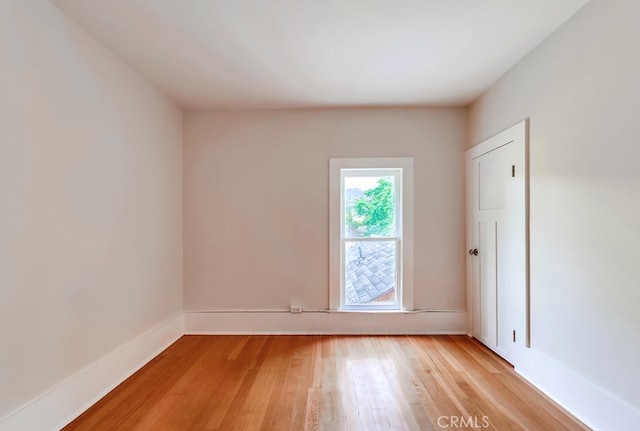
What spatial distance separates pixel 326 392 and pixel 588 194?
2.08m

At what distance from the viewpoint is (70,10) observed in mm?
1868

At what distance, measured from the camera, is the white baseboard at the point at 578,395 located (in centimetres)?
165

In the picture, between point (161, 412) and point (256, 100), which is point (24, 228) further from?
point (256, 100)

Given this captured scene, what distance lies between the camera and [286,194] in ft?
11.4

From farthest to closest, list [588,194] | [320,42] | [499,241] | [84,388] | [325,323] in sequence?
[325,323] < [499,241] < [320,42] < [84,388] < [588,194]

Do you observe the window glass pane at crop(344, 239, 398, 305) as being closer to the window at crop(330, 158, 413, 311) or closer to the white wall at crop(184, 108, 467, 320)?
the window at crop(330, 158, 413, 311)

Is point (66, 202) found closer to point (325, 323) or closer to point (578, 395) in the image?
point (325, 323)

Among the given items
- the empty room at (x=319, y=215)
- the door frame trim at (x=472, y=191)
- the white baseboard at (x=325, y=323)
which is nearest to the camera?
the empty room at (x=319, y=215)

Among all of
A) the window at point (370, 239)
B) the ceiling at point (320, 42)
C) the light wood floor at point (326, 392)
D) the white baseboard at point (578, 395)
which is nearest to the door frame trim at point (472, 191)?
the white baseboard at point (578, 395)

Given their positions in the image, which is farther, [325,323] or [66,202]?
[325,323]

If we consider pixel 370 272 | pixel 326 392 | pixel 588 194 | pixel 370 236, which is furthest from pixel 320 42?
pixel 326 392

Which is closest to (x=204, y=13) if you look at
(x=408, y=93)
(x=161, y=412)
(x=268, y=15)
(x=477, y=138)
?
(x=268, y=15)

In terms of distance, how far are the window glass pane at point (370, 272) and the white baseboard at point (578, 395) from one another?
1388mm

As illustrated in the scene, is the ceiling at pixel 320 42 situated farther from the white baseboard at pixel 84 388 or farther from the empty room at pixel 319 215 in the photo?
the white baseboard at pixel 84 388
